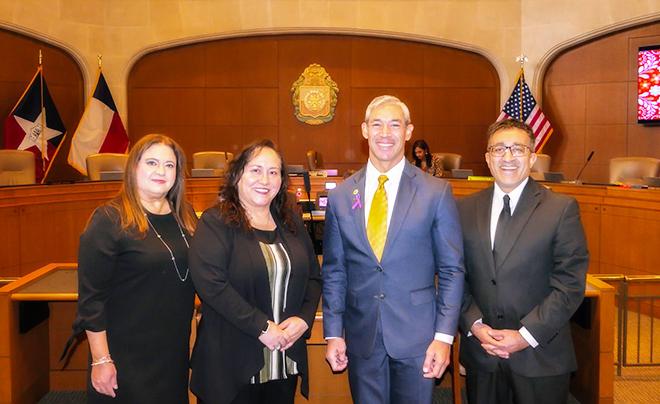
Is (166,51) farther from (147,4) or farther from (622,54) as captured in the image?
(622,54)

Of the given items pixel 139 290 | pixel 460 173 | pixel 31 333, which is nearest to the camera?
pixel 139 290

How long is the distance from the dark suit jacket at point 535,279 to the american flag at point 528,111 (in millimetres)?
7321

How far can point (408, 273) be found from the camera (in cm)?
210

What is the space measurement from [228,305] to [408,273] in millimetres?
624

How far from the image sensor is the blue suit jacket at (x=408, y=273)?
82.5 inches

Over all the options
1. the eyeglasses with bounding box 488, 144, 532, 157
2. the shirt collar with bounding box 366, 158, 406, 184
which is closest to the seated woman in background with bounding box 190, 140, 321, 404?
the shirt collar with bounding box 366, 158, 406, 184

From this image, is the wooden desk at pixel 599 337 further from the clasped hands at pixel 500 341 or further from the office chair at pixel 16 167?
the office chair at pixel 16 167

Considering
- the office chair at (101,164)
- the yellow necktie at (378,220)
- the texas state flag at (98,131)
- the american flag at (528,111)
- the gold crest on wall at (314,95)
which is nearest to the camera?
the yellow necktie at (378,220)

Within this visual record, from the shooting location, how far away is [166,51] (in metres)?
10.1

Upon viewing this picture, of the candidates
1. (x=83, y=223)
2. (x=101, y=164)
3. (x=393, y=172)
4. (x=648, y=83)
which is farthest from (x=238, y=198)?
(x=648, y=83)

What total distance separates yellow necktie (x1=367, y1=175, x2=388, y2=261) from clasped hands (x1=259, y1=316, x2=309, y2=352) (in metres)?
0.37

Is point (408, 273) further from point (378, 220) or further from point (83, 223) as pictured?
point (83, 223)

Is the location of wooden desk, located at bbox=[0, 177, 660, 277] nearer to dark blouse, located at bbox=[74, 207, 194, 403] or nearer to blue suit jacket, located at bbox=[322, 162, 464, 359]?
dark blouse, located at bbox=[74, 207, 194, 403]

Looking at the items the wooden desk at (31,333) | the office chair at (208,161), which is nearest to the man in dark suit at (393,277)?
the wooden desk at (31,333)
